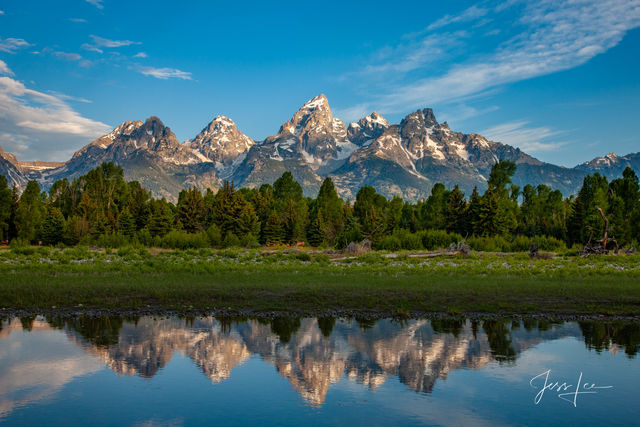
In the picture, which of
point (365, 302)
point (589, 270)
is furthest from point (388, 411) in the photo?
point (589, 270)

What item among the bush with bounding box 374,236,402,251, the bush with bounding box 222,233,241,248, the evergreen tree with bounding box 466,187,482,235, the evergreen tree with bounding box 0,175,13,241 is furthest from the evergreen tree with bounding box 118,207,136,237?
the evergreen tree with bounding box 466,187,482,235

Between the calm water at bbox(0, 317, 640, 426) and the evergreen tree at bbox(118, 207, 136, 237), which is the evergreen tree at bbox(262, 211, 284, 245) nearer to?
the evergreen tree at bbox(118, 207, 136, 237)

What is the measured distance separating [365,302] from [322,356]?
8.38 meters

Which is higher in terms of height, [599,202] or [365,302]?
[599,202]

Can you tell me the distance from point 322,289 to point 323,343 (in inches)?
372

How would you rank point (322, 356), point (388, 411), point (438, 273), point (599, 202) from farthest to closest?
point (599, 202) → point (438, 273) → point (322, 356) → point (388, 411)

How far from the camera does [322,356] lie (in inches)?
562

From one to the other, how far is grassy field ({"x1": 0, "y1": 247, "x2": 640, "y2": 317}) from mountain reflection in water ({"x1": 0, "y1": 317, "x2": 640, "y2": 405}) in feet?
6.71

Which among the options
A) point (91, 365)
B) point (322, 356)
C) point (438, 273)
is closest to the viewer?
point (91, 365)

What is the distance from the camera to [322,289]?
25203 millimetres

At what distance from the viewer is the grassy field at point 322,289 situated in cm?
2131

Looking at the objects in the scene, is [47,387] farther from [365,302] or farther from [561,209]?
[561,209]
